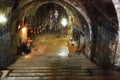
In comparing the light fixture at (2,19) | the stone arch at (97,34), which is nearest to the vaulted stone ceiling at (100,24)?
the stone arch at (97,34)

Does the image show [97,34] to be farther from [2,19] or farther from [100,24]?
[2,19]

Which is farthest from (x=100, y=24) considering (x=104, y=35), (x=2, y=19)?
(x=2, y=19)

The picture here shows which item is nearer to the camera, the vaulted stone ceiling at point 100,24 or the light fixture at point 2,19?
the vaulted stone ceiling at point 100,24

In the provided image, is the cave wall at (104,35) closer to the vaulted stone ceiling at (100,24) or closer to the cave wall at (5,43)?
the vaulted stone ceiling at (100,24)

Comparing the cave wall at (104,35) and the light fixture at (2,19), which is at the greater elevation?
the light fixture at (2,19)

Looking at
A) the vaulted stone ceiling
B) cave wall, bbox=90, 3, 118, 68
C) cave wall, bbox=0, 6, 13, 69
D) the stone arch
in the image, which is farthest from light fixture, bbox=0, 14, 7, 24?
cave wall, bbox=90, 3, 118, 68

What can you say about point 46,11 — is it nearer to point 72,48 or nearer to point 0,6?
point 72,48

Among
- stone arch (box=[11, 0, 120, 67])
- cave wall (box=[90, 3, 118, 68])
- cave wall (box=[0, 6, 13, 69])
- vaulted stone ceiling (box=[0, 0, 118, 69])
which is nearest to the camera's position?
cave wall (box=[90, 3, 118, 68])

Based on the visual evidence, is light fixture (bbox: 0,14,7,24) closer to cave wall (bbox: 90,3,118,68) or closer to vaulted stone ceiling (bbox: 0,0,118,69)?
vaulted stone ceiling (bbox: 0,0,118,69)

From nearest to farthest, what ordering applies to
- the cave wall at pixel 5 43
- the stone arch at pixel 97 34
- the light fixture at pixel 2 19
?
the stone arch at pixel 97 34
the light fixture at pixel 2 19
the cave wall at pixel 5 43

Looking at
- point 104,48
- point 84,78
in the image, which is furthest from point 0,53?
point 104,48

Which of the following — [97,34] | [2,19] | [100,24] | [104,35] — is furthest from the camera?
[97,34]

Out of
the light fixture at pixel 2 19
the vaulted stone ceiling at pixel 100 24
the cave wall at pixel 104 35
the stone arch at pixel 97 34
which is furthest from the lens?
the light fixture at pixel 2 19

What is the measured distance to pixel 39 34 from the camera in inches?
1092
